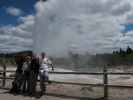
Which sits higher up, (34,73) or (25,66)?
(25,66)

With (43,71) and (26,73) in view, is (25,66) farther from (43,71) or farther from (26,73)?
(43,71)

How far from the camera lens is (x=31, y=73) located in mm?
11984

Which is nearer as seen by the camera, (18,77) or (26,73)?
(26,73)

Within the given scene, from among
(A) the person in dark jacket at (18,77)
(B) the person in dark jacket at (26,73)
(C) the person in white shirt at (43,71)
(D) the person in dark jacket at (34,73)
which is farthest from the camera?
(A) the person in dark jacket at (18,77)

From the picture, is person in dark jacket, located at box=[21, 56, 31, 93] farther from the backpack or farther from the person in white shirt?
the person in white shirt

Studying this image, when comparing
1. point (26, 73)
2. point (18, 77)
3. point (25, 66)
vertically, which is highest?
point (25, 66)

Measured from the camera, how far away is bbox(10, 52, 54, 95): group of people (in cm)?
1149

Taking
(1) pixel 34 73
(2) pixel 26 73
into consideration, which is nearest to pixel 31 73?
(1) pixel 34 73

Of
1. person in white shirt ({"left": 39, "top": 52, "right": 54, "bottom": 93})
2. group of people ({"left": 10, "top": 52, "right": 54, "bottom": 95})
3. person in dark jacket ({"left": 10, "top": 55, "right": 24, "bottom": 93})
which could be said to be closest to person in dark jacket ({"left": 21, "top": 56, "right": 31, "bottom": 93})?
group of people ({"left": 10, "top": 52, "right": 54, "bottom": 95})

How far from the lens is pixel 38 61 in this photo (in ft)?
37.9

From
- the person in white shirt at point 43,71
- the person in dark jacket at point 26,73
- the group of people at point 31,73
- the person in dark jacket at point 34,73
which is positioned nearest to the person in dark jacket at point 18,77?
the group of people at point 31,73

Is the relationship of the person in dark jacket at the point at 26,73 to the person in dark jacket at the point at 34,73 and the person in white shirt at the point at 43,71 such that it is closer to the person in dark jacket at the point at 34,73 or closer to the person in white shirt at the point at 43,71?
the person in dark jacket at the point at 34,73

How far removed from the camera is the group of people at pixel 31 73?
37.7 ft

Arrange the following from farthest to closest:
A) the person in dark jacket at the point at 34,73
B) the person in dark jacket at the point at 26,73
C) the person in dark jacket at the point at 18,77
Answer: the person in dark jacket at the point at 18,77 → the person in dark jacket at the point at 26,73 → the person in dark jacket at the point at 34,73
